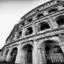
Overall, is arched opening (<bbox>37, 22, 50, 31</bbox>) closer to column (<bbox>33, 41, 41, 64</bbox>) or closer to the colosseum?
the colosseum

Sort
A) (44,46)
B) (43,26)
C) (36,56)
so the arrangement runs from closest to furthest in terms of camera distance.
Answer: (36,56) → (44,46) → (43,26)

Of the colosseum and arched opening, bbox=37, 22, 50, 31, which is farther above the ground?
arched opening, bbox=37, 22, 50, 31

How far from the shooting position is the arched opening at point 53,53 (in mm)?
5816

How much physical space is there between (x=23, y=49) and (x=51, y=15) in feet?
22.8

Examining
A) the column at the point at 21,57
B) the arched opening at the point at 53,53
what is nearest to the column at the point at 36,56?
the arched opening at the point at 53,53

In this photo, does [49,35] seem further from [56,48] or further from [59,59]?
[59,59]

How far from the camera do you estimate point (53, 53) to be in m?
6.86

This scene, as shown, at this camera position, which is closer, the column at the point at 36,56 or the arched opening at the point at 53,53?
the arched opening at the point at 53,53

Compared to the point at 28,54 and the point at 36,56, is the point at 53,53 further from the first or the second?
the point at 28,54

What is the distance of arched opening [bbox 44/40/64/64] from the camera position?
19.1 feet

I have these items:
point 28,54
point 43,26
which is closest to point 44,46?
point 28,54

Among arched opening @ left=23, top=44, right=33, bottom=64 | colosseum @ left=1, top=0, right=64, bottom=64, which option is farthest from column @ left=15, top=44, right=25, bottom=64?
arched opening @ left=23, top=44, right=33, bottom=64

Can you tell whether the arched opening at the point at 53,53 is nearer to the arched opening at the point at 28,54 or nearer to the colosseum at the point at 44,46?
the colosseum at the point at 44,46

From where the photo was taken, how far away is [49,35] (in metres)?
6.87
